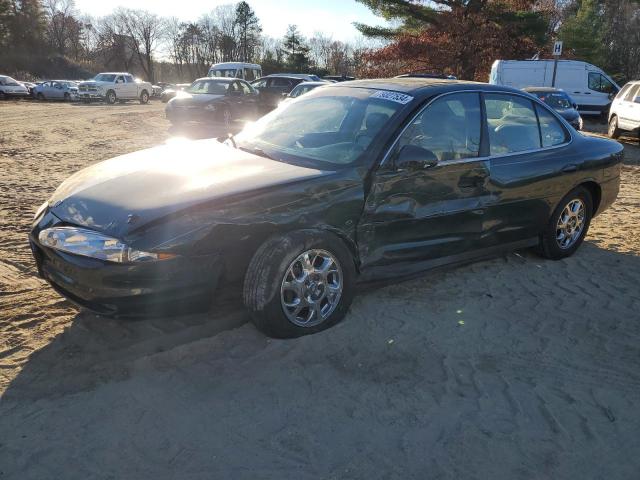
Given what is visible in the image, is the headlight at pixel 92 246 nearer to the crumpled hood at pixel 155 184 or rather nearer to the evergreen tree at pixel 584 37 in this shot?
the crumpled hood at pixel 155 184

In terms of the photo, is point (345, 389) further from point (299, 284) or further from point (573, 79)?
point (573, 79)

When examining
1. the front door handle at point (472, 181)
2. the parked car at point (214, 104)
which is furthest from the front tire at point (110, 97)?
the front door handle at point (472, 181)

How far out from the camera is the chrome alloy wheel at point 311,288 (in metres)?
3.34

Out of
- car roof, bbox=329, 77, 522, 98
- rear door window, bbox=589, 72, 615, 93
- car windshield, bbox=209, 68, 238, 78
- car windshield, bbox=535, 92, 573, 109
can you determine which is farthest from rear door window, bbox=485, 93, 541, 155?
car windshield, bbox=209, 68, 238, 78

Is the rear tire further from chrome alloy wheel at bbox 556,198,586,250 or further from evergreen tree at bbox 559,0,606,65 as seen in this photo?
evergreen tree at bbox 559,0,606,65

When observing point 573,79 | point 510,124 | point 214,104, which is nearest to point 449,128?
point 510,124

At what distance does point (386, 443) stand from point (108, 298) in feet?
5.49

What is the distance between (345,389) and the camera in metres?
2.95

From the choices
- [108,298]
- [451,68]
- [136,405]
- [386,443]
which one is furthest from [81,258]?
[451,68]

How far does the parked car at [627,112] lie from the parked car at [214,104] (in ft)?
35.0

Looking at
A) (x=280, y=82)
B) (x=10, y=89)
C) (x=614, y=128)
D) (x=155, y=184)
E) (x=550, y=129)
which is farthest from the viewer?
(x=10, y=89)

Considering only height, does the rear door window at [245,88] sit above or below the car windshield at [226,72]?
below

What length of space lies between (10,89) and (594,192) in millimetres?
31668

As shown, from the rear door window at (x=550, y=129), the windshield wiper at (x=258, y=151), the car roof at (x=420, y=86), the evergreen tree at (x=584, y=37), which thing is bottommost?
the windshield wiper at (x=258, y=151)
